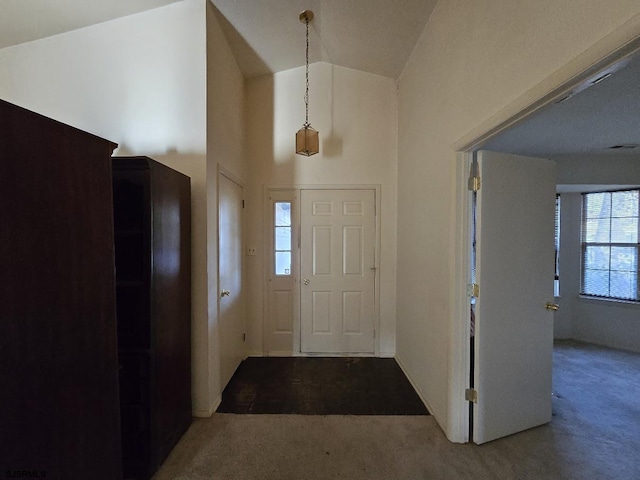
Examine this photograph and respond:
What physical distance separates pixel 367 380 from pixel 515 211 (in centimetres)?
201

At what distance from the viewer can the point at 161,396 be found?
65.3 inches

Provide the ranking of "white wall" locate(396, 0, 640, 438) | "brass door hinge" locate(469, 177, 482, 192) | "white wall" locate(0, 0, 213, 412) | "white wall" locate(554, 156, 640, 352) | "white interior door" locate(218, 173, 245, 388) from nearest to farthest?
"white wall" locate(396, 0, 640, 438) < "brass door hinge" locate(469, 177, 482, 192) < "white wall" locate(0, 0, 213, 412) < "white interior door" locate(218, 173, 245, 388) < "white wall" locate(554, 156, 640, 352)

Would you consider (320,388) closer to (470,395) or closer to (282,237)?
(470,395)

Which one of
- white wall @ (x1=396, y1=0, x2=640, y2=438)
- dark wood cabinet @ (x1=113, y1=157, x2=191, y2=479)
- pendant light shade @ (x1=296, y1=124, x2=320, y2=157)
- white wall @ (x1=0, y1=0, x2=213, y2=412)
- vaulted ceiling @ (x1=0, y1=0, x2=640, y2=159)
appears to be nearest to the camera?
white wall @ (x1=396, y1=0, x2=640, y2=438)

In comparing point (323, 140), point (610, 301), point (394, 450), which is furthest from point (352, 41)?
point (610, 301)

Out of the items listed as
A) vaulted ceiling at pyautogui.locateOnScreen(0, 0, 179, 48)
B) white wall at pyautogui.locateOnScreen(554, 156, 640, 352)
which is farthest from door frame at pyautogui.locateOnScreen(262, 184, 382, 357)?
white wall at pyautogui.locateOnScreen(554, 156, 640, 352)

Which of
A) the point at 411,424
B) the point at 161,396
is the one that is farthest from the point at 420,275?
the point at 161,396

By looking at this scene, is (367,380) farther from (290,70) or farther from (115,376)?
(290,70)

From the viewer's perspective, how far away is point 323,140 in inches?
123

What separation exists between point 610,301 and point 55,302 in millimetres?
5592

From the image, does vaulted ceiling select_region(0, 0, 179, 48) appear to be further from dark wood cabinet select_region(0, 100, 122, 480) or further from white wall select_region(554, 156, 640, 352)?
white wall select_region(554, 156, 640, 352)

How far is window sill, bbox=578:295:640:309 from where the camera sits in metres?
3.45

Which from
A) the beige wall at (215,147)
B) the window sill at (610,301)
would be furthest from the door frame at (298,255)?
the window sill at (610,301)

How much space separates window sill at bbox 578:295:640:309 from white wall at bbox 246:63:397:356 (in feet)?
9.76
